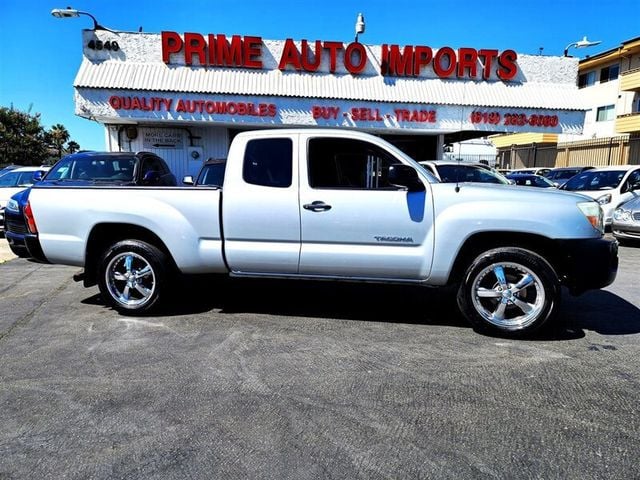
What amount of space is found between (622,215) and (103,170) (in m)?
10.6

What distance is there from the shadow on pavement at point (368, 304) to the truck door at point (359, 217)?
78 cm

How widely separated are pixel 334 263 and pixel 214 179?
5.22 metres

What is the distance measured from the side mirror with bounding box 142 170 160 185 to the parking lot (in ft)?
11.3

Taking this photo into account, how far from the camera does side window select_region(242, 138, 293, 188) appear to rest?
15.4ft

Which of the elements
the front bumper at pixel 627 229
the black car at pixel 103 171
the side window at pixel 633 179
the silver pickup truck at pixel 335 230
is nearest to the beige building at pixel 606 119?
the side window at pixel 633 179

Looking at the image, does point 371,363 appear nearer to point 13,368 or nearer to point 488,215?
point 488,215

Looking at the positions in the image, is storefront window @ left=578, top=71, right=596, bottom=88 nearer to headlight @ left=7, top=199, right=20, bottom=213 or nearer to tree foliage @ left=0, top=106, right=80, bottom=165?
headlight @ left=7, top=199, right=20, bottom=213

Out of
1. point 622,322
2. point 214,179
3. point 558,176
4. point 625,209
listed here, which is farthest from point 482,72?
point 622,322

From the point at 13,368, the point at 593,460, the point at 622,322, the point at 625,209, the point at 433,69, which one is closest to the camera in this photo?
the point at 593,460

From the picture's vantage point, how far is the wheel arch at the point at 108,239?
4992 mm

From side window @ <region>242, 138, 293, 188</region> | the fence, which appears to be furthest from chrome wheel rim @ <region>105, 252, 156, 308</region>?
the fence

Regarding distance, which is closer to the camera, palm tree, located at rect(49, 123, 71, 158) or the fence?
the fence

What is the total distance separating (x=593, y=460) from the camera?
257 cm

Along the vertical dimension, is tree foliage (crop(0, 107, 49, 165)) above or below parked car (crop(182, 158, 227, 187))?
above
